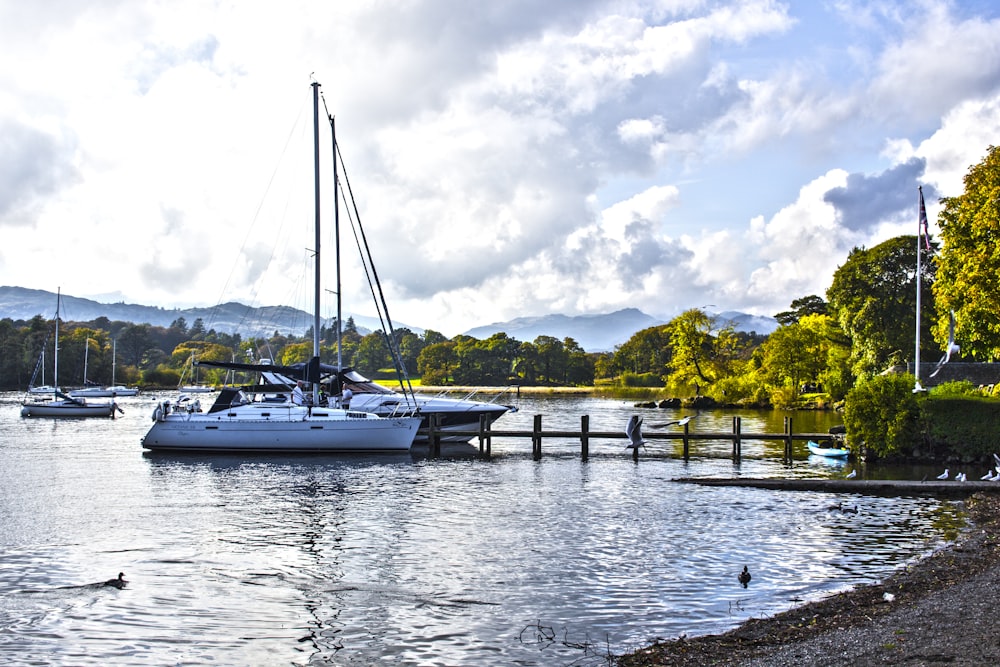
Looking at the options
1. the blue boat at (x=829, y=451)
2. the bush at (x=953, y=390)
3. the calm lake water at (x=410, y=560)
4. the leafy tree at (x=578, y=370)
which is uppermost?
the leafy tree at (x=578, y=370)

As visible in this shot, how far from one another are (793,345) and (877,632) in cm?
8115

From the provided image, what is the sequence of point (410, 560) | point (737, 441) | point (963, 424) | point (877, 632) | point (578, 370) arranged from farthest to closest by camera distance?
1. point (578, 370)
2. point (737, 441)
3. point (963, 424)
4. point (410, 560)
5. point (877, 632)

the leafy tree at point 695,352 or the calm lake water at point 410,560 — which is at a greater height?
the leafy tree at point 695,352

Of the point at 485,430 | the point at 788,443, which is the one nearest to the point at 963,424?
the point at 788,443

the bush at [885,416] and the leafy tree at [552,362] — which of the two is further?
the leafy tree at [552,362]

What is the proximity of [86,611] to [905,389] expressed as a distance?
108ft

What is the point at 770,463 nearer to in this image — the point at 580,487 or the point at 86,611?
the point at 580,487

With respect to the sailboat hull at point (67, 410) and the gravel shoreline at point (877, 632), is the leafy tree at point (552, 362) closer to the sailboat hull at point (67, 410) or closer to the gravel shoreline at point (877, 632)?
the sailboat hull at point (67, 410)

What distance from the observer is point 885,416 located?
36188 millimetres

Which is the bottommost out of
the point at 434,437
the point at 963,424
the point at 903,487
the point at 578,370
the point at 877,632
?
the point at 877,632

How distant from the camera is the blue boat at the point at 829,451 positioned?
125 ft

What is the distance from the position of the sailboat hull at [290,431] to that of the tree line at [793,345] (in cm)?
1352

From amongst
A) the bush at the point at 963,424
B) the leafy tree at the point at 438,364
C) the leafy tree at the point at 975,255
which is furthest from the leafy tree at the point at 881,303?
the leafy tree at the point at 438,364

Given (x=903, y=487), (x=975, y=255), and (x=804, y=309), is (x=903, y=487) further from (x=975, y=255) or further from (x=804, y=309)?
(x=804, y=309)
